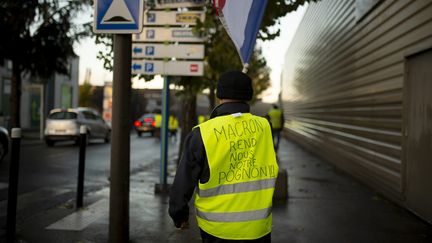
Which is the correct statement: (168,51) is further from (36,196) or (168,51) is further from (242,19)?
(242,19)

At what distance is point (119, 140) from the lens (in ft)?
15.4

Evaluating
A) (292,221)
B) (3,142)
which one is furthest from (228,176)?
(3,142)

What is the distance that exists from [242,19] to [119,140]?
173 cm

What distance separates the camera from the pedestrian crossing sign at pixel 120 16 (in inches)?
182

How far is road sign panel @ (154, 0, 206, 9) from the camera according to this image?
8305 mm

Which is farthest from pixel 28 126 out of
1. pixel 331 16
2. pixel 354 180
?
pixel 354 180

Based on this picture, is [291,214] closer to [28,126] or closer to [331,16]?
[331,16]

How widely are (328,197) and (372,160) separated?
1643mm

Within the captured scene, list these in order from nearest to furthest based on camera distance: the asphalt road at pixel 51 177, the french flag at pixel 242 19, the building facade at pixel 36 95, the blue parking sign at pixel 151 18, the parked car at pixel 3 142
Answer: the french flag at pixel 242 19
the asphalt road at pixel 51 177
the blue parking sign at pixel 151 18
the parked car at pixel 3 142
the building facade at pixel 36 95

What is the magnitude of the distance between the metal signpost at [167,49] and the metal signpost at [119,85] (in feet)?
11.3

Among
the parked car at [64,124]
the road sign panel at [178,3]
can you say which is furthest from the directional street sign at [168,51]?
the parked car at [64,124]

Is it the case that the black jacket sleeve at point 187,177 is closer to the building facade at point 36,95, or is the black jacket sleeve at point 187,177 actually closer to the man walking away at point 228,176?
the man walking away at point 228,176

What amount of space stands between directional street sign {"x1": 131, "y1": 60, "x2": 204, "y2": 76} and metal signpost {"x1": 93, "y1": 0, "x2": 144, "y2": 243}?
3.42 meters

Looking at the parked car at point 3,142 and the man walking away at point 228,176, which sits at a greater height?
the man walking away at point 228,176
